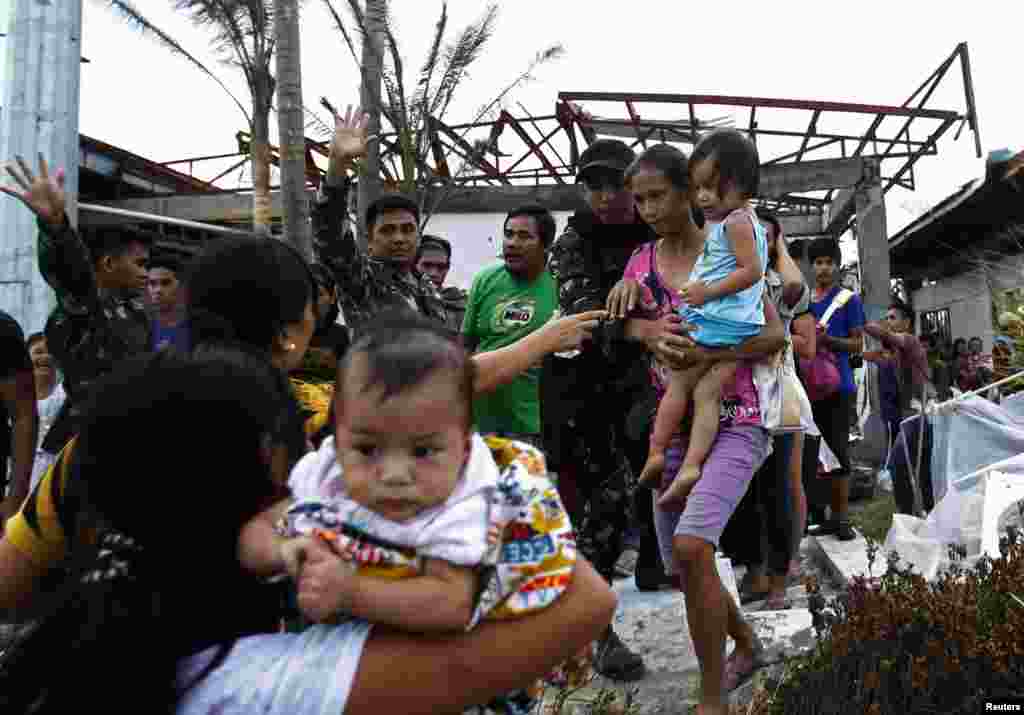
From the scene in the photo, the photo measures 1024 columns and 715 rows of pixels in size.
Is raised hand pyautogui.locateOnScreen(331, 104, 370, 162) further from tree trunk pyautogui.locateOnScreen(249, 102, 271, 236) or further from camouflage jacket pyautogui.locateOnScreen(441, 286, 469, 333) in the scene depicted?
tree trunk pyautogui.locateOnScreen(249, 102, 271, 236)

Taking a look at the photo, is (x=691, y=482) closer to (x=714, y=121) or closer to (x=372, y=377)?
(x=372, y=377)

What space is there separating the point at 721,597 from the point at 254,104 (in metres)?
9.09

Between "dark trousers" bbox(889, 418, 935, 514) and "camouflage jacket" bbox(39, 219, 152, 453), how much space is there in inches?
193

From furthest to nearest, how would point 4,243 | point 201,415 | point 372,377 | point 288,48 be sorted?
point 288,48
point 4,243
point 372,377
point 201,415

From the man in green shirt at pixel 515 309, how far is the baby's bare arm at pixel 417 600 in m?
3.04

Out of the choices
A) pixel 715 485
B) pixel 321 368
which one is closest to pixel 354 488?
pixel 321 368

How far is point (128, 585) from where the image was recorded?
1.35 m

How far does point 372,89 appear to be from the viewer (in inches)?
450

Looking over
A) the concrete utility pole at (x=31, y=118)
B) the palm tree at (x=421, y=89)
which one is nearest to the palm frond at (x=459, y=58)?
the palm tree at (x=421, y=89)

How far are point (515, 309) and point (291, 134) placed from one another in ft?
16.3

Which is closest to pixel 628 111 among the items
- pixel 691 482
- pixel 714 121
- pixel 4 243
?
pixel 714 121

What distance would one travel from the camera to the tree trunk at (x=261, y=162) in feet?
33.1

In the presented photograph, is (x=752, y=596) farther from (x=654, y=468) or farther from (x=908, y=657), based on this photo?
(x=908, y=657)

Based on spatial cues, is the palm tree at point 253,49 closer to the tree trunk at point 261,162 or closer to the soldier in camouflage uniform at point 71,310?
the tree trunk at point 261,162
